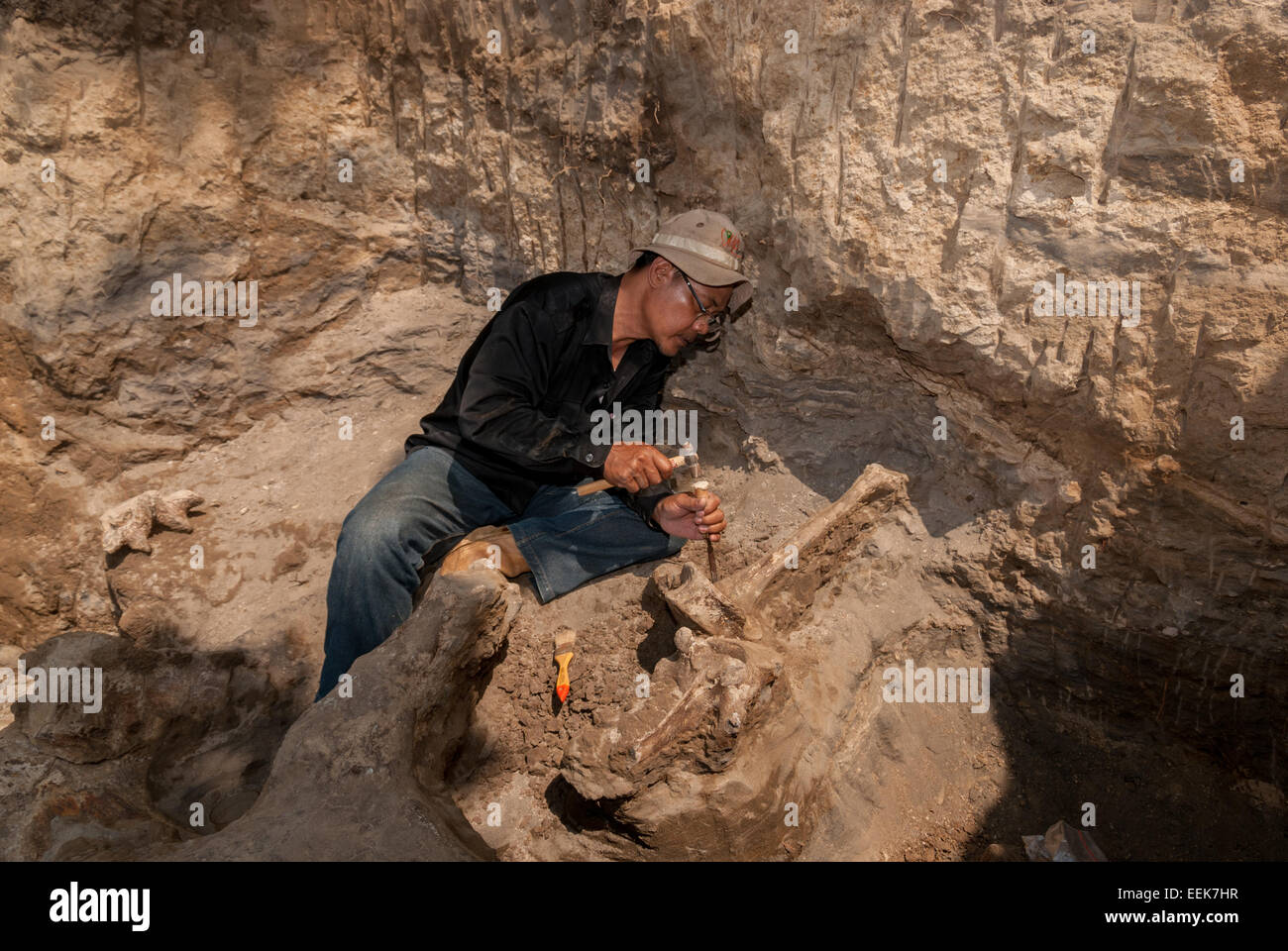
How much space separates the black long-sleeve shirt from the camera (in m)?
3.38

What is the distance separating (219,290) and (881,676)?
3.80 meters

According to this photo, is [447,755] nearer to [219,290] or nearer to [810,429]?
[810,429]

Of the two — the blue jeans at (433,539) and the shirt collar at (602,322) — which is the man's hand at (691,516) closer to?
the blue jeans at (433,539)

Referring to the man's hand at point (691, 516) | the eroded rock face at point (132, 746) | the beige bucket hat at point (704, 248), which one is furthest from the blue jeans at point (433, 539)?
the beige bucket hat at point (704, 248)

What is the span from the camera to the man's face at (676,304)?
10.9 ft

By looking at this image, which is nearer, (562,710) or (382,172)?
(562,710)

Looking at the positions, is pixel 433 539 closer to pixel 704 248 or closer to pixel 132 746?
pixel 132 746

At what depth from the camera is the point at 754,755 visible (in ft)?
8.94

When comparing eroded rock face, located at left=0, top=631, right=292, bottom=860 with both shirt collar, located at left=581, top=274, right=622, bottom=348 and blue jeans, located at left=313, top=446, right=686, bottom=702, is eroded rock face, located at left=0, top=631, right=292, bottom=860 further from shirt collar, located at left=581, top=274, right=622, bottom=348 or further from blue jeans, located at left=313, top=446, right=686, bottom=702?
shirt collar, located at left=581, top=274, right=622, bottom=348

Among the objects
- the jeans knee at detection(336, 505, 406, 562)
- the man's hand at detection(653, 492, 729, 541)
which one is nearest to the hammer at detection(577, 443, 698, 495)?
the man's hand at detection(653, 492, 729, 541)

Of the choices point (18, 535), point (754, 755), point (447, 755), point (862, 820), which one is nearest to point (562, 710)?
point (447, 755)

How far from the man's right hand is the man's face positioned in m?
0.52

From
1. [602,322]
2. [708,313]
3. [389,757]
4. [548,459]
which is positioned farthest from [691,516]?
[389,757]

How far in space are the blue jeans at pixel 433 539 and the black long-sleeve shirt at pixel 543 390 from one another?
91 millimetres
